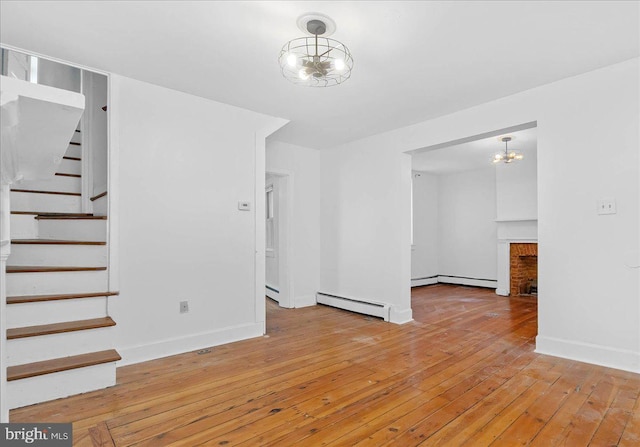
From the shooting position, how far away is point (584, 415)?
81.0 inches

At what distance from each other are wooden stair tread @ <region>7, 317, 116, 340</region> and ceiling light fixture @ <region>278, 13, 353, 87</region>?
7.32 feet

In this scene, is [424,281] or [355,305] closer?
[355,305]

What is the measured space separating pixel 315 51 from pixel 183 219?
6.15 feet

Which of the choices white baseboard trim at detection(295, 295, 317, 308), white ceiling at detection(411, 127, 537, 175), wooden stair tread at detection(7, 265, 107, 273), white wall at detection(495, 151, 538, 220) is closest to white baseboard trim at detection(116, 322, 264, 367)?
wooden stair tread at detection(7, 265, 107, 273)

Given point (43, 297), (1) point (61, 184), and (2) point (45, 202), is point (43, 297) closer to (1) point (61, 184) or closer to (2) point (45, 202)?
(2) point (45, 202)

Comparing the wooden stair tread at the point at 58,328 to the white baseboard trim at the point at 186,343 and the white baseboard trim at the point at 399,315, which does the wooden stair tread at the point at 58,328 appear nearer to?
the white baseboard trim at the point at 186,343

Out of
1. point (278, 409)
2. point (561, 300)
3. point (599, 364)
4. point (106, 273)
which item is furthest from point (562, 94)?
point (106, 273)

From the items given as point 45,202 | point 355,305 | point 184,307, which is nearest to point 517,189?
point 355,305

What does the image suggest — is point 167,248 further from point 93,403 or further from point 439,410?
point 439,410

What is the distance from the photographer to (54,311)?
245 cm

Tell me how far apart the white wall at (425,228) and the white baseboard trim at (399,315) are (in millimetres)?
2973

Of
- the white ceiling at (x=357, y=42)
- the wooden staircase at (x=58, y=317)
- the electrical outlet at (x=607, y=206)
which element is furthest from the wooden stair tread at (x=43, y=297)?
the electrical outlet at (x=607, y=206)

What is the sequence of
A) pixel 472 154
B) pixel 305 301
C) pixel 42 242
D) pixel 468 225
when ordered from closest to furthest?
pixel 42 242 < pixel 305 301 < pixel 472 154 < pixel 468 225

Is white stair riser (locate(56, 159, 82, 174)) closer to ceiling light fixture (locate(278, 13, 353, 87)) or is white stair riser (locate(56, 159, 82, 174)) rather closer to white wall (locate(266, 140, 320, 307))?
white wall (locate(266, 140, 320, 307))
